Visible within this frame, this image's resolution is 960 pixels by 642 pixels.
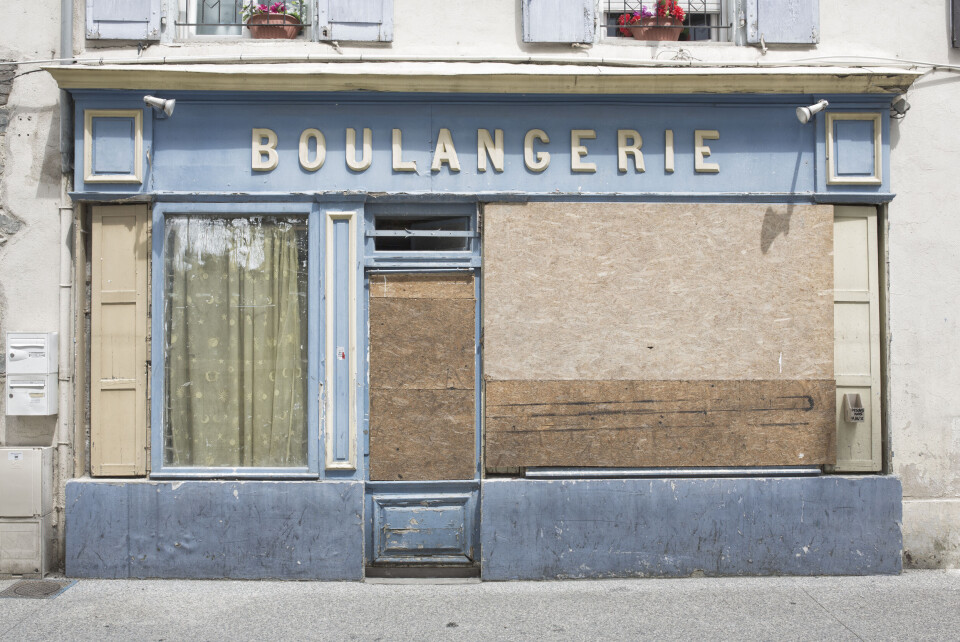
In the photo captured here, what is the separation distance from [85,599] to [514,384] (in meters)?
3.31

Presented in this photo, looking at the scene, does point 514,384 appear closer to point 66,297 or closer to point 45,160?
point 66,297

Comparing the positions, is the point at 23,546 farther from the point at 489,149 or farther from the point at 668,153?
the point at 668,153

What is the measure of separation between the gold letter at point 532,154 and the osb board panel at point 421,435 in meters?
1.75

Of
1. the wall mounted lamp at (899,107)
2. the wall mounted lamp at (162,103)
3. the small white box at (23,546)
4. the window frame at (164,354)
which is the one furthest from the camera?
the wall mounted lamp at (899,107)

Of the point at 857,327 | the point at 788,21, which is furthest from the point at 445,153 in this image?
the point at 857,327

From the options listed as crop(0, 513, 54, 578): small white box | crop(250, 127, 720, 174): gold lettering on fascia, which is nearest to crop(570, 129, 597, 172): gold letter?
crop(250, 127, 720, 174): gold lettering on fascia

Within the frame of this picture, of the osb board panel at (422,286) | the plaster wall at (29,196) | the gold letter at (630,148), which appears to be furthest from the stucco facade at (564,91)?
the osb board panel at (422,286)

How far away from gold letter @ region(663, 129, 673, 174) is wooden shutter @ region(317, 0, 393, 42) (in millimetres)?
2225

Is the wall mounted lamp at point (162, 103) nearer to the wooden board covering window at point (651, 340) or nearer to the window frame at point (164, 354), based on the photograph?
the window frame at point (164, 354)

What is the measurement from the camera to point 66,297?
5586 millimetres

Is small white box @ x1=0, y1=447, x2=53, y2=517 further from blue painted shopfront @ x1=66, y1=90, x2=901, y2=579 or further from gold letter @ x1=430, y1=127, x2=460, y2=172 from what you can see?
gold letter @ x1=430, y1=127, x2=460, y2=172

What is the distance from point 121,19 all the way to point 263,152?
4.78ft

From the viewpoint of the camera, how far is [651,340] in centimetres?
563

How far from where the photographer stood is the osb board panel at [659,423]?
560 centimetres
